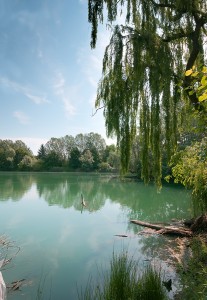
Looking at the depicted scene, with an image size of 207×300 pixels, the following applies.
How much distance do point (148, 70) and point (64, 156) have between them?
208ft

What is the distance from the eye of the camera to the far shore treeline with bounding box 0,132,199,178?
6044 cm

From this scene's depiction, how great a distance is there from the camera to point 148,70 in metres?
6.08

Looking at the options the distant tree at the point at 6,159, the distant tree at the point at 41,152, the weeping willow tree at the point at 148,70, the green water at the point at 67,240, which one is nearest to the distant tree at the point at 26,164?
the distant tree at the point at 6,159

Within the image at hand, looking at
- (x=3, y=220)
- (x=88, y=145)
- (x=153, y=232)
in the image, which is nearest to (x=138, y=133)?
(x=153, y=232)

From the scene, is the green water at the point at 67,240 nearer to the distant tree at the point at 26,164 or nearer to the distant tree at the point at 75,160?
the distant tree at the point at 75,160

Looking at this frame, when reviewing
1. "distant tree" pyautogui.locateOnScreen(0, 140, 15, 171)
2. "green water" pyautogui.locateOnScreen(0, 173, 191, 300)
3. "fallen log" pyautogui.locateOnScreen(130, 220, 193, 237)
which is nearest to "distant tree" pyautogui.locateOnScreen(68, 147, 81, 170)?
"distant tree" pyautogui.locateOnScreen(0, 140, 15, 171)

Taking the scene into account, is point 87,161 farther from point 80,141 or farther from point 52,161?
point 80,141

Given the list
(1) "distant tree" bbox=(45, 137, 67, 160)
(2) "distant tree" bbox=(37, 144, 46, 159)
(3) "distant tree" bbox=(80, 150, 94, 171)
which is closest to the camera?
(3) "distant tree" bbox=(80, 150, 94, 171)

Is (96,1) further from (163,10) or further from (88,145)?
(88,145)

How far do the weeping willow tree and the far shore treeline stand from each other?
4869cm

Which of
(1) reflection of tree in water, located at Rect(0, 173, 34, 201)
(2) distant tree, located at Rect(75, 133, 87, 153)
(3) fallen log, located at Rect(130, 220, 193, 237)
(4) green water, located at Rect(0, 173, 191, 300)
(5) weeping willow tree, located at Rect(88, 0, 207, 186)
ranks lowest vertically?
(4) green water, located at Rect(0, 173, 191, 300)

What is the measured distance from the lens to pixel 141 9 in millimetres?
6266

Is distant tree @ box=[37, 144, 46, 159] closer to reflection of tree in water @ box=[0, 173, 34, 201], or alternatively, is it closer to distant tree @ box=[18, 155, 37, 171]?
distant tree @ box=[18, 155, 37, 171]

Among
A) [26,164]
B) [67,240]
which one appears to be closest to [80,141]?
[26,164]
